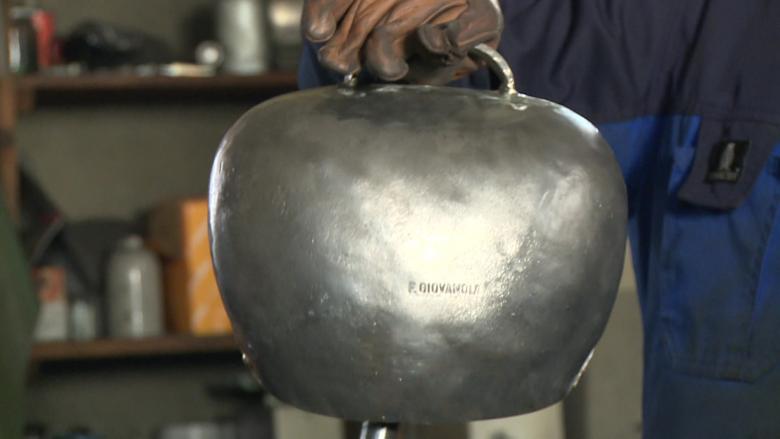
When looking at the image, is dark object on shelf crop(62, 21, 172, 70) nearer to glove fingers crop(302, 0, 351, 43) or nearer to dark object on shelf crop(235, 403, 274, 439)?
dark object on shelf crop(235, 403, 274, 439)

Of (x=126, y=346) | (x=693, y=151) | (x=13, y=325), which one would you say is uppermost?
(x=693, y=151)

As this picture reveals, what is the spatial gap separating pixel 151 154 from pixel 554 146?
2.10 metres

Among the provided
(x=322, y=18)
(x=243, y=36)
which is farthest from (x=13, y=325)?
(x=322, y=18)

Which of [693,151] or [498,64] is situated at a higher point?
[498,64]

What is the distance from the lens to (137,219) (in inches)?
101

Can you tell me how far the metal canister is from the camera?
2316mm

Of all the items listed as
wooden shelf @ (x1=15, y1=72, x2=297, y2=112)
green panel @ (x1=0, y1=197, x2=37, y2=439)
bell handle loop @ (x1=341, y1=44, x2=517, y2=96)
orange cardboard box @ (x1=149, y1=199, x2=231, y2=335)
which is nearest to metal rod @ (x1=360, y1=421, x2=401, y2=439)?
bell handle loop @ (x1=341, y1=44, x2=517, y2=96)

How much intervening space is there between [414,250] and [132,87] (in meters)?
1.82

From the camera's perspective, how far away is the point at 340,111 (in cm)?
55

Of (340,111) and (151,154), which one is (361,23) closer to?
(340,111)

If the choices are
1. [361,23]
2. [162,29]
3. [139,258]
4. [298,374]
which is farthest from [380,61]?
[162,29]

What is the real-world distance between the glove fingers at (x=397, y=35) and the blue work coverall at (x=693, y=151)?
239mm

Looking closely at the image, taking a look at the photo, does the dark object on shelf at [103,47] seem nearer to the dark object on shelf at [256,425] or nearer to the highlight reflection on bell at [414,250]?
the dark object on shelf at [256,425]

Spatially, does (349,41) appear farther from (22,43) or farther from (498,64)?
(22,43)
